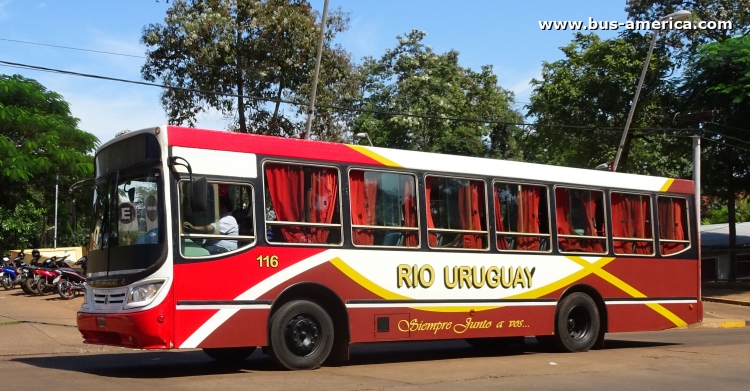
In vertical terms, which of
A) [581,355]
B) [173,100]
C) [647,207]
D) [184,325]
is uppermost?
[173,100]

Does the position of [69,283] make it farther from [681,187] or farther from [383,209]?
[681,187]

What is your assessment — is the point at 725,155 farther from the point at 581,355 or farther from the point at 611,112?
the point at 581,355

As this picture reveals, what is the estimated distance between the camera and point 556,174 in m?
14.4

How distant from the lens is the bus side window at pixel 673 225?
15.8 m

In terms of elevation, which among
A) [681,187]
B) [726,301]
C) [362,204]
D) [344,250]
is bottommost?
[726,301]

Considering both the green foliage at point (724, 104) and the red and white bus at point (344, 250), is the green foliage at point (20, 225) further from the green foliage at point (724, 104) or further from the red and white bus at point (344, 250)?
the red and white bus at point (344, 250)

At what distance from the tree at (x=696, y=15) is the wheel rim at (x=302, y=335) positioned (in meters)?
31.0

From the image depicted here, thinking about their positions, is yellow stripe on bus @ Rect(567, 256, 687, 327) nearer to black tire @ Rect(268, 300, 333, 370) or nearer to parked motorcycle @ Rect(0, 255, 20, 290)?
black tire @ Rect(268, 300, 333, 370)

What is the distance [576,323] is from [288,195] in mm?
6069

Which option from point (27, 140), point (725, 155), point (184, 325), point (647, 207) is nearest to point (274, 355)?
point (184, 325)

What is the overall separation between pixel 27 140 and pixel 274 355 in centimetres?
3546

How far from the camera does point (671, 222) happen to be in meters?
16.0

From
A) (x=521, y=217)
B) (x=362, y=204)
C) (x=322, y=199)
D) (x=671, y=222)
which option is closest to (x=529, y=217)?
(x=521, y=217)

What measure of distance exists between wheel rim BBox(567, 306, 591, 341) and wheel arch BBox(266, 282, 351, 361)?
15.6 ft
